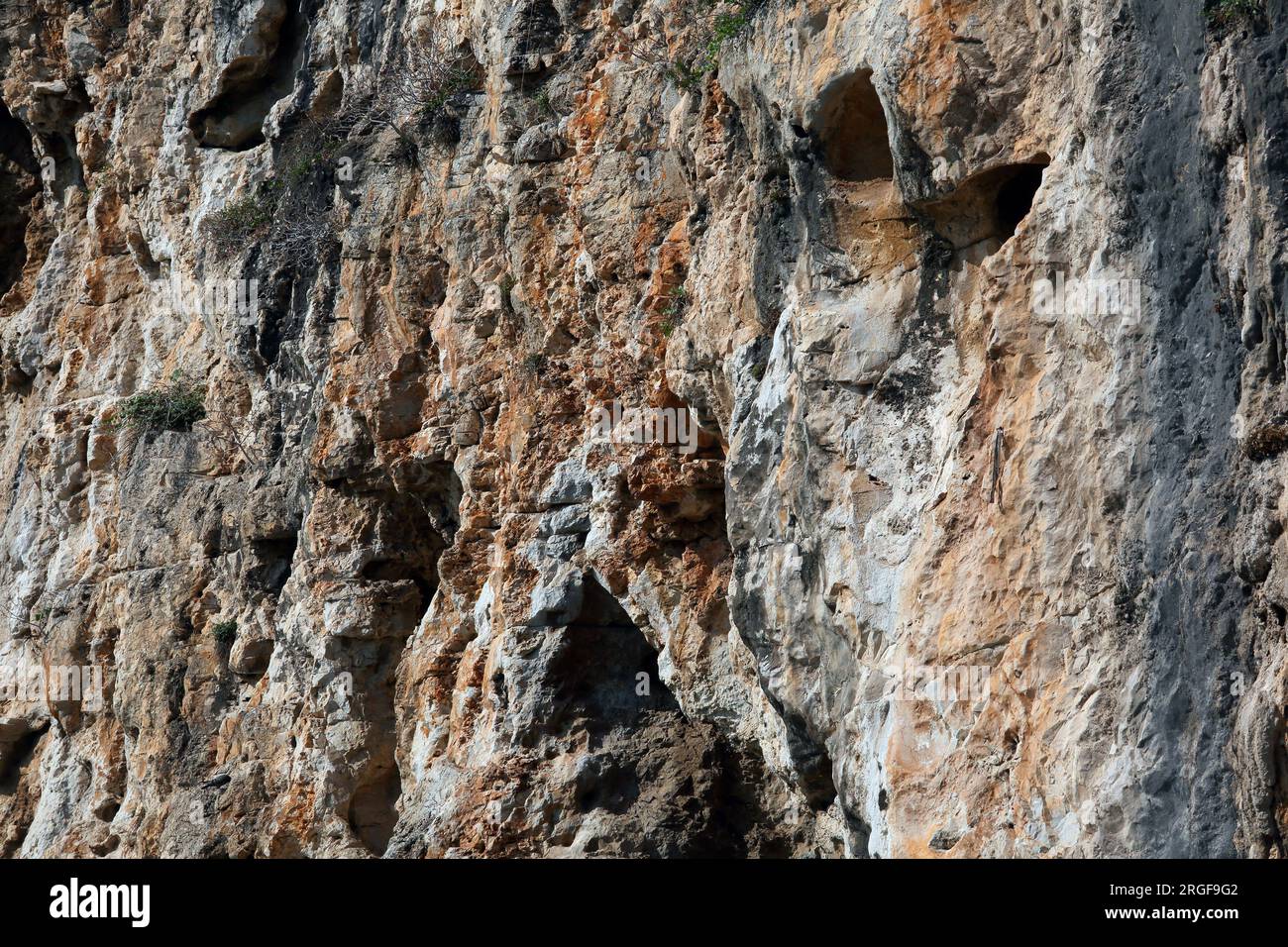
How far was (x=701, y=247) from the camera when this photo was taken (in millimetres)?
7727

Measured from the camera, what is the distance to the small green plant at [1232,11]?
439 cm

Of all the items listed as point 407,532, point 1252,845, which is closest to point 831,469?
point 1252,845

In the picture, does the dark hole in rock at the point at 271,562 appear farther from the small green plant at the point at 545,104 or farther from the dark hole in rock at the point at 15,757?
the dark hole in rock at the point at 15,757

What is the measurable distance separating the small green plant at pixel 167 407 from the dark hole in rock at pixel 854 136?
8870 millimetres

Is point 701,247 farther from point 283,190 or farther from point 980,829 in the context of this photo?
point 283,190

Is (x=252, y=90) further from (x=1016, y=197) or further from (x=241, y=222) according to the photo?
(x=1016, y=197)

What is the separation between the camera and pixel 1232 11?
4484mm

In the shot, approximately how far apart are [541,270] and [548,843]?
137 inches

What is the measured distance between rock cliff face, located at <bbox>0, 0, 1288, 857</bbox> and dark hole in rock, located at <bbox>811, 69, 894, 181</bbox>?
21mm

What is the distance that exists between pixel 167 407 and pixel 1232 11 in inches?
450

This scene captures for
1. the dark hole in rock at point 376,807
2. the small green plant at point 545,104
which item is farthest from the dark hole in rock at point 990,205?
the dark hole in rock at point 376,807

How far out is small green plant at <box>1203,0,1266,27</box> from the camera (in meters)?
4.39

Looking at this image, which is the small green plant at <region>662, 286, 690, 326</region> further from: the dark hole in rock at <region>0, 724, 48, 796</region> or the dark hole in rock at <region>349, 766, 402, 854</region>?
the dark hole in rock at <region>0, 724, 48, 796</region>

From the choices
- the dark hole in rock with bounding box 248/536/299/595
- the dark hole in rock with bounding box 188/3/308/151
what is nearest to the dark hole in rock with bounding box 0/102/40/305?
the dark hole in rock with bounding box 188/3/308/151
